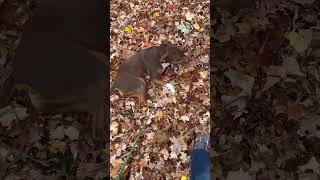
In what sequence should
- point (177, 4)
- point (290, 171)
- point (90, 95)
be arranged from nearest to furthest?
point (290, 171) < point (90, 95) < point (177, 4)

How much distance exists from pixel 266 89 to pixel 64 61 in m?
1.40

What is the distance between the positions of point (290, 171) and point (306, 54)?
2.69 feet

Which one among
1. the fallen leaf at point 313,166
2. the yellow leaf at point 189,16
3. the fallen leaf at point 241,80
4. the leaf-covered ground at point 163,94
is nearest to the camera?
the fallen leaf at point 313,166

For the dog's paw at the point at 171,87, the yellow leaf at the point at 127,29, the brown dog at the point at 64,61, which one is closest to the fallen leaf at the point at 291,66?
the dog's paw at the point at 171,87

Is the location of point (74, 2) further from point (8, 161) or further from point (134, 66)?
point (8, 161)

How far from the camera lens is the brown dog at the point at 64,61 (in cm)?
370

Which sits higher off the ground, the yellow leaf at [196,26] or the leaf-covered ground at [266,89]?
the yellow leaf at [196,26]

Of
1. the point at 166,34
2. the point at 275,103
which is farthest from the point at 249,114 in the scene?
the point at 166,34

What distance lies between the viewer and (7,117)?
142 inches

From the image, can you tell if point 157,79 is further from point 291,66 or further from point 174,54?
point 291,66

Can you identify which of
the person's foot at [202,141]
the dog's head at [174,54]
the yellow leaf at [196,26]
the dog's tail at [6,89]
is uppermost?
the yellow leaf at [196,26]

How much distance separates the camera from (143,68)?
12.5ft

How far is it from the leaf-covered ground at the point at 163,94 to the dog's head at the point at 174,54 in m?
0.04

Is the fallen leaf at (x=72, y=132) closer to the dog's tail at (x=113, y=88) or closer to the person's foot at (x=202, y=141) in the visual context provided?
the dog's tail at (x=113, y=88)
